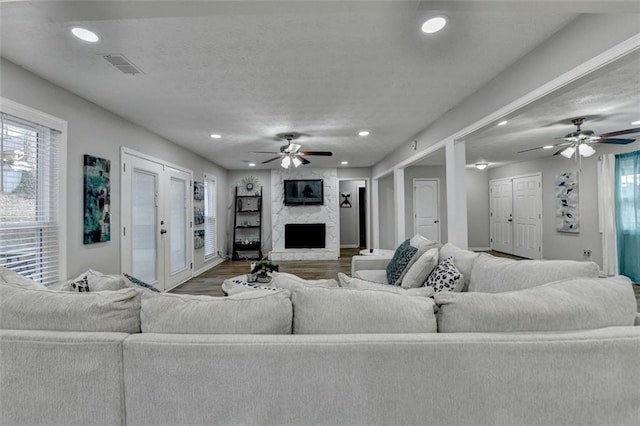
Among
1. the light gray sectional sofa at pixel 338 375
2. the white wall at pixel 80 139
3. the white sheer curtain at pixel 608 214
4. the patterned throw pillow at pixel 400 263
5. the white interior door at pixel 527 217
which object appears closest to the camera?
the light gray sectional sofa at pixel 338 375

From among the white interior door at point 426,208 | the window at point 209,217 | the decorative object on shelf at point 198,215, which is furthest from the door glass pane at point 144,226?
the white interior door at point 426,208

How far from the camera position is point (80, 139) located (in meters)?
2.96

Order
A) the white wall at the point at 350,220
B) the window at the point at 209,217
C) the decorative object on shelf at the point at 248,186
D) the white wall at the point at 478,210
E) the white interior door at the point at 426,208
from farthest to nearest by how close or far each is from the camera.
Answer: the white wall at the point at 350,220 < the white wall at the point at 478,210 < the decorative object on shelf at the point at 248,186 < the white interior door at the point at 426,208 < the window at the point at 209,217

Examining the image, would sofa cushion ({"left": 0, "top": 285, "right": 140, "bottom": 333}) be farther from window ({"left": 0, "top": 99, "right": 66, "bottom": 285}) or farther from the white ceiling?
window ({"left": 0, "top": 99, "right": 66, "bottom": 285})

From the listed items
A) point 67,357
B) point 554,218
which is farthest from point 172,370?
point 554,218

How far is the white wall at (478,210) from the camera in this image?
27.3 ft

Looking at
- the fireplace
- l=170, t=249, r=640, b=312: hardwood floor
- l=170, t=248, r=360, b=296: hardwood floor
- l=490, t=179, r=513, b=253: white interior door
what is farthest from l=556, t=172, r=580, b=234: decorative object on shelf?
the fireplace

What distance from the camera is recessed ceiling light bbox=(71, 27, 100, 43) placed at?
6.15 ft

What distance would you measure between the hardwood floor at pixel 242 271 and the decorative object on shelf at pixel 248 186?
192cm

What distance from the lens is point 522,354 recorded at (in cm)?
110

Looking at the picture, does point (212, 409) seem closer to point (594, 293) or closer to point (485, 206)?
point (594, 293)

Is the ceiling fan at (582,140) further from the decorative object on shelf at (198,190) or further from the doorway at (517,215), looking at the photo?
the decorative object on shelf at (198,190)

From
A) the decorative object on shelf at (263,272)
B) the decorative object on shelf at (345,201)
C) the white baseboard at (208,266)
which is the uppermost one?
the decorative object on shelf at (345,201)

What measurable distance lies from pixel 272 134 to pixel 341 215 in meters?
5.52
